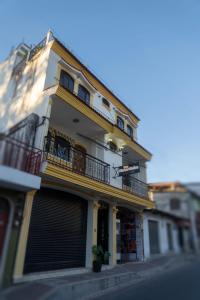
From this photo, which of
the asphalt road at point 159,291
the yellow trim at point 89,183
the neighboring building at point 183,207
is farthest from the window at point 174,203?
the asphalt road at point 159,291

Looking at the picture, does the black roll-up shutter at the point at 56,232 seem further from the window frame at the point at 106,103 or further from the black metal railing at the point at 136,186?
the window frame at the point at 106,103

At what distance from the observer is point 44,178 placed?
9.05m

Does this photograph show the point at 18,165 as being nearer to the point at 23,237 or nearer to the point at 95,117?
the point at 23,237

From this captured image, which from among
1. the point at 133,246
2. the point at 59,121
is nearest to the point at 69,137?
the point at 59,121

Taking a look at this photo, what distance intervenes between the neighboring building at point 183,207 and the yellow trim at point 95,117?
43.4ft

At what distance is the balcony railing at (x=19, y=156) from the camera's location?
→ 7042 mm

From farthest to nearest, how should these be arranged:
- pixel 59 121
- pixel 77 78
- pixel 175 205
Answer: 1. pixel 175 205
2. pixel 77 78
3. pixel 59 121

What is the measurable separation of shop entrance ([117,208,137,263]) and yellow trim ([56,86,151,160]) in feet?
14.5

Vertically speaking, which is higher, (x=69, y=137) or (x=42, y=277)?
(x=69, y=137)

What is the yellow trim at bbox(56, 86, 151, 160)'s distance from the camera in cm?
975

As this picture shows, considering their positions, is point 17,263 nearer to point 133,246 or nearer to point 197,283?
point 197,283

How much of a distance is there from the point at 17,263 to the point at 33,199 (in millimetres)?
2307

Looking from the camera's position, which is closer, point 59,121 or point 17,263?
point 17,263

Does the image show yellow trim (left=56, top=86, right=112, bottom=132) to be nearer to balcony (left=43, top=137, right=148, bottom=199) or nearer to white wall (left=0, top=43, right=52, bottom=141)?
white wall (left=0, top=43, right=52, bottom=141)
